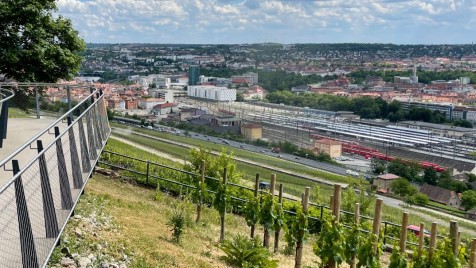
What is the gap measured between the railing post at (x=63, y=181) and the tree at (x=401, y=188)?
31.2m

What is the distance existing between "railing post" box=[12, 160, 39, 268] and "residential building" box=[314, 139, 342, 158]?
46.0 metres

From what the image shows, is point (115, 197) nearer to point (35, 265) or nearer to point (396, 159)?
point (35, 265)

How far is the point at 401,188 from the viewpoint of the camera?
3522 cm

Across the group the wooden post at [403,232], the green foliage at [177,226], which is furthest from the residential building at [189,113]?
the wooden post at [403,232]

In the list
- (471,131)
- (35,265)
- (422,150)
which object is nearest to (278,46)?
(471,131)

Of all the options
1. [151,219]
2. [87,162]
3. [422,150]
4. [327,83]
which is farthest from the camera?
[327,83]

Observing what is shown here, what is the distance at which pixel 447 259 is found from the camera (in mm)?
7219

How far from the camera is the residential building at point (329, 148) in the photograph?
1943 inches

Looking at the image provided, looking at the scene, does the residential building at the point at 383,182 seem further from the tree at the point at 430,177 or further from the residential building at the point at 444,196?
the tree at the point at 430,177

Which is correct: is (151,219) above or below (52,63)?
below

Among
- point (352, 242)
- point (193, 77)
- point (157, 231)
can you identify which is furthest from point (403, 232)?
point (193, 77)

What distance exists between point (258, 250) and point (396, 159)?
42.8 meters

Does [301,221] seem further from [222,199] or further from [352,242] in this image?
[222,199]

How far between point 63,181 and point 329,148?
45520mm
